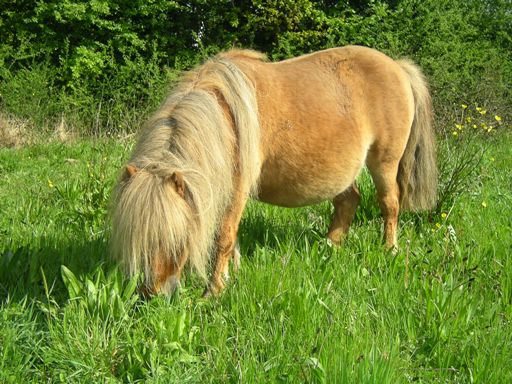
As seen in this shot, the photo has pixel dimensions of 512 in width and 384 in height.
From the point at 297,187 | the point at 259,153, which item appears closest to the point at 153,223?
the point at 259,153

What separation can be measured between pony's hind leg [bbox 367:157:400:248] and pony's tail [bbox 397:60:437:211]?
225 mm

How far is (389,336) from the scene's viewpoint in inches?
105

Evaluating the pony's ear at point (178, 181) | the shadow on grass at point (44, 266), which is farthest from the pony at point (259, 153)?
the shadow on grass at point (44, 266)

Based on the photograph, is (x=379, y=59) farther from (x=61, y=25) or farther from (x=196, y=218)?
(x=61, y=25)

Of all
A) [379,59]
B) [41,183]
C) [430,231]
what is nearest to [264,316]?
[430,231]

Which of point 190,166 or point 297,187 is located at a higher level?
point 190,166

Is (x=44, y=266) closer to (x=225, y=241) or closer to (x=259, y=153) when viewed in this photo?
(x=225, y=241)

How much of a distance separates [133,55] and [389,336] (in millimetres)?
14282

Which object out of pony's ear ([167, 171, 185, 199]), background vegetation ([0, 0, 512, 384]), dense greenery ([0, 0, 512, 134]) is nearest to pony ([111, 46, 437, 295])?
pony's ear ([167, 171, 185, 199])

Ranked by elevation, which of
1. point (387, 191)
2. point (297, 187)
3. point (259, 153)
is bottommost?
point (387, 191)

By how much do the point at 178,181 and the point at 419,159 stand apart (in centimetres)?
288

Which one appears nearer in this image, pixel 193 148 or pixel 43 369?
pixel 43 369

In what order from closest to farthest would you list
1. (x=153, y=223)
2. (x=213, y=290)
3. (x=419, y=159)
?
(x=153, y=223), (x=213, y=290), (x=419, y=159)

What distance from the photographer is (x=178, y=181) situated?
271 cm
